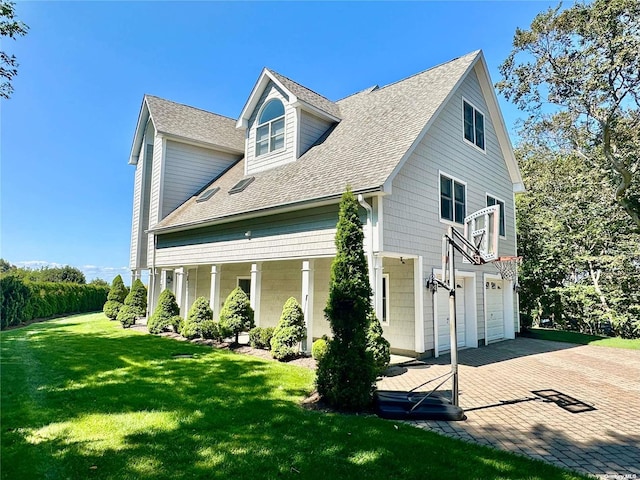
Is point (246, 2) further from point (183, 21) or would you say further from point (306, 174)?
point (306, 174)

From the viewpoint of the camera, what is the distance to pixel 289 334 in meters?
9.67

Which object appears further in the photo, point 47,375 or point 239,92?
point 239,92

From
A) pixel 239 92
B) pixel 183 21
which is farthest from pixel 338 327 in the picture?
pixel 239 92

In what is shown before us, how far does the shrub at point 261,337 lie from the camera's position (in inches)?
422

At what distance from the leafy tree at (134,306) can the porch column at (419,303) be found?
12649 millimetres

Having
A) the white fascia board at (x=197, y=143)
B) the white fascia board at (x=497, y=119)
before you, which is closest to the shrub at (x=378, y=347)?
the white fascia board at (x=497, y=119)

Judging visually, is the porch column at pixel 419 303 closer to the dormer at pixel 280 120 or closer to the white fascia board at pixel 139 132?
the dormer at pixel 280 120

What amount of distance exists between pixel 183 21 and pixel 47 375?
7.50 m

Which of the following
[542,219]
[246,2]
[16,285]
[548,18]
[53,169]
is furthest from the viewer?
[542,219]

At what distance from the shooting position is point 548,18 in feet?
53.7

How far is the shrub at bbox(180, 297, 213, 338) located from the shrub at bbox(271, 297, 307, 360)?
378cm

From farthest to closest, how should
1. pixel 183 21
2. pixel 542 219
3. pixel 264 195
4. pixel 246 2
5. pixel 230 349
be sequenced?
pixel 542 219 → pixel 264 195 → pixel 230 349 → pixel 246 2 → pixel 183 21

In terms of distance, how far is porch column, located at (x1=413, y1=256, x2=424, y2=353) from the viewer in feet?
32.4

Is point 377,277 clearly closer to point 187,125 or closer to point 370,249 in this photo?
point 370,249
